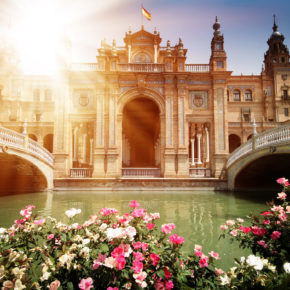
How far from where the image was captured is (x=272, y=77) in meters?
37.7

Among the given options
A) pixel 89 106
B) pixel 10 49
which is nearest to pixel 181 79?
pixel 89 106

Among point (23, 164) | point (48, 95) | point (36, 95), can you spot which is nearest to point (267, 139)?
point (23, 164)

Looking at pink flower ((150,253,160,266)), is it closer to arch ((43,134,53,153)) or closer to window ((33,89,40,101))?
arch ((43,134,53,153))

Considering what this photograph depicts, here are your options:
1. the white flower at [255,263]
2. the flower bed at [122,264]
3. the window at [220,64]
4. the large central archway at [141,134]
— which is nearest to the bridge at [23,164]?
the large central archway at [141,134]

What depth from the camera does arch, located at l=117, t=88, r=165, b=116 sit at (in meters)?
18.0

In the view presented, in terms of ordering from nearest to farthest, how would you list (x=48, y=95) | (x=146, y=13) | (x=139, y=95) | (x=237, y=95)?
(x=139, y=95)
(x=146, y=13)
(x=237, y=95)
(x=48, y=95)

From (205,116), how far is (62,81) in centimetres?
1264

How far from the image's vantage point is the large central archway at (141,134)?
23234 millimetres

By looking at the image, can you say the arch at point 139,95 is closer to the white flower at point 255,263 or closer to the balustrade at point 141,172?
the balustrade at point 141,172

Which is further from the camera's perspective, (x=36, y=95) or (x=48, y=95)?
(x=48, y=95)

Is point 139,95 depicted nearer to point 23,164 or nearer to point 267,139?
point 23,164

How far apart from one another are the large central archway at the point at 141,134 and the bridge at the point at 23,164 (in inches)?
384

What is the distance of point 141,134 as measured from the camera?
28594 mm

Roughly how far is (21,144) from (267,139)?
14929 millimetres
